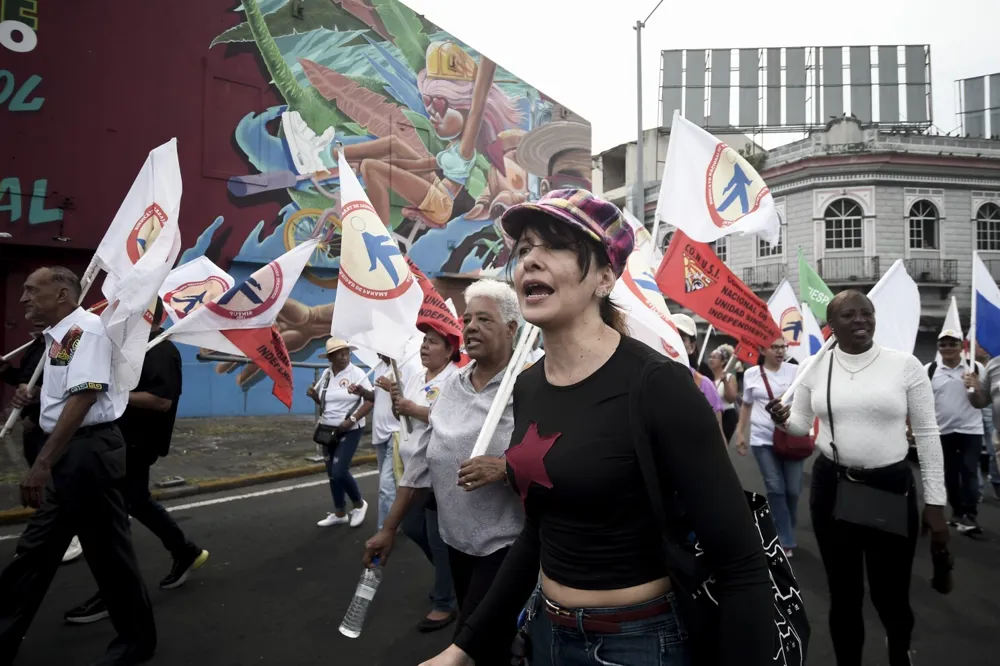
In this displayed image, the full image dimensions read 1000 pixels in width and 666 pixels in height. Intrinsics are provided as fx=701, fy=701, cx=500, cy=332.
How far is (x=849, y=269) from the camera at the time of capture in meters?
26.9

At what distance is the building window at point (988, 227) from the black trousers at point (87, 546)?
31453mm

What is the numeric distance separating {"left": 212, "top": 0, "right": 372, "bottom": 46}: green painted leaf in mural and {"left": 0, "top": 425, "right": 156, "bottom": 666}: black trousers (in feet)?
49.6

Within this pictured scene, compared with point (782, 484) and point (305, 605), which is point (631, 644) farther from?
point (782, 484)

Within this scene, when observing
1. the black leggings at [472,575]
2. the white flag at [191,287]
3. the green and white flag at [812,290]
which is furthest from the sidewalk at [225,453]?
the green and white flag at [812,290]

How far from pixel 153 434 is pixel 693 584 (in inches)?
173

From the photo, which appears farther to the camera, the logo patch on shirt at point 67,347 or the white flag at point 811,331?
the white flag at point 811,331

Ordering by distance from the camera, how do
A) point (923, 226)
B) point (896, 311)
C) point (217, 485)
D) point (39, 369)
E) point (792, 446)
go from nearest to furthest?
1. point (39, 369)
2. point (896, 311)
3. point (792, 446)
4. point (217, 485)
5. point (923, 226)

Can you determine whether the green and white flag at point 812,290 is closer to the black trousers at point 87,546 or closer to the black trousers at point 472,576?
the black trousers at point 472,576

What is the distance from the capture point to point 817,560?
5.83m

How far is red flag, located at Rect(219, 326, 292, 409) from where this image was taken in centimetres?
525

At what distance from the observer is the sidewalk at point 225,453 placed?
28.8ft

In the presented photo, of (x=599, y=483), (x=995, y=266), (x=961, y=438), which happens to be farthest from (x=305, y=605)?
(x=995, y=266)

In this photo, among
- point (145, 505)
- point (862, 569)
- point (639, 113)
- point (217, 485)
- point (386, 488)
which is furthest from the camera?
point (639, 113)

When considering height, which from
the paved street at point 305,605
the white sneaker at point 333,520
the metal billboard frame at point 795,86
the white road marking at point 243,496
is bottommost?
the paved street at point 305,605
